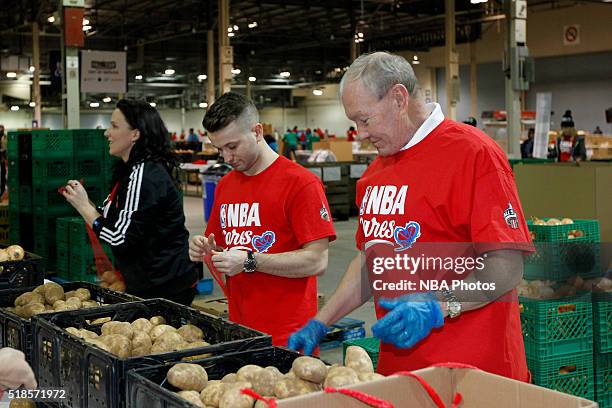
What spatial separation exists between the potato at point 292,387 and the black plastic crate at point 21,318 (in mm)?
980

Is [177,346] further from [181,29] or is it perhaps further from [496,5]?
[181,29]

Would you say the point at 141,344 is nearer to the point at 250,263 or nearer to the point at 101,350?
the point at 101,350

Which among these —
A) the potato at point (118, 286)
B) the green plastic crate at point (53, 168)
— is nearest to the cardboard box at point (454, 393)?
the potato at point (118, 286)

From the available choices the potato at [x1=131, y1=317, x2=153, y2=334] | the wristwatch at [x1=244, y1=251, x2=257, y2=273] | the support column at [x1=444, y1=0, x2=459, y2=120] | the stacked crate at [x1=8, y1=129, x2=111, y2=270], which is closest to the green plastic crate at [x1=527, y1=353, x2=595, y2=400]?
the wristwatch at [x1=244, y1=251, x2=257, y2=273]

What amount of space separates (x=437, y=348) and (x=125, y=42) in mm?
25825

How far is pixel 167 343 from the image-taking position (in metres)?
2.14

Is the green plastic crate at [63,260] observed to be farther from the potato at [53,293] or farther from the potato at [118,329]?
the potato at [118,329]

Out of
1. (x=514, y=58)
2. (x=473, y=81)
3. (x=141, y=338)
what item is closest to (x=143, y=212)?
(x=141, y=338)

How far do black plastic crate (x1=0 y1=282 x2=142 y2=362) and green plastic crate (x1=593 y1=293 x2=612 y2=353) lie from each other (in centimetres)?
289

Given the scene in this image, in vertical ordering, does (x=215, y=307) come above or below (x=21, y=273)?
below

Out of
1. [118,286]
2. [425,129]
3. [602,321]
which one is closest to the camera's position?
[425,129]

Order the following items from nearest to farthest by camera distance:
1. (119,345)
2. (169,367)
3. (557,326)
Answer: (169,367), (119,345), (557,326)

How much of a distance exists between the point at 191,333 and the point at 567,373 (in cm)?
284

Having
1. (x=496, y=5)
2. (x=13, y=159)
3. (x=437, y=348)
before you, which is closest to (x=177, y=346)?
(x=437, y=348)
